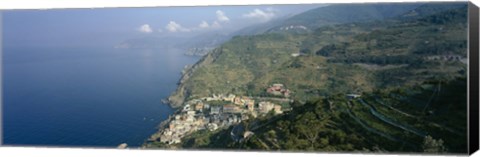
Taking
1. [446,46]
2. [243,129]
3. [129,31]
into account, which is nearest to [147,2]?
[129,31]

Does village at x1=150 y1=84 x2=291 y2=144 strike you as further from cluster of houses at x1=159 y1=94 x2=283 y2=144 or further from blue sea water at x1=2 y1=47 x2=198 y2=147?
blue sea water at x1=2 y1=47 x2=198 y2=147

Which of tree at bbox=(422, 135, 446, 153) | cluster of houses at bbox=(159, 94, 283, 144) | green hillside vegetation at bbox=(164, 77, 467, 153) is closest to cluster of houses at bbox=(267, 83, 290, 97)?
cluster of houses at bbox=(159, 94, 283, 144)

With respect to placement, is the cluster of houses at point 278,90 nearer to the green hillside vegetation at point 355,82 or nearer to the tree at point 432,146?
the green hillside vegetation at point 355,82

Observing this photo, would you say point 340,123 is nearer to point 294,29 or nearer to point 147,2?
point 294,29

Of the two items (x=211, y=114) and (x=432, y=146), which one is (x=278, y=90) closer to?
(x=211, y=114)

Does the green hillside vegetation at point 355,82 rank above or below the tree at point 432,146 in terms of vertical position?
above

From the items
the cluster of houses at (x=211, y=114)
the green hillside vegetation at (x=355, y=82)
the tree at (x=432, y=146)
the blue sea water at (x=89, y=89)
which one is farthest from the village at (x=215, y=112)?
the tree at (x=432, y=146)
